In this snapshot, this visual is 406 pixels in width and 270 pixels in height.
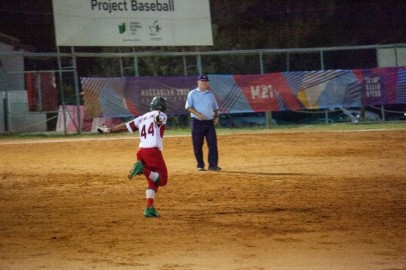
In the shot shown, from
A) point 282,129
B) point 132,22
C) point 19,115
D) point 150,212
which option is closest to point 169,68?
point 132,22

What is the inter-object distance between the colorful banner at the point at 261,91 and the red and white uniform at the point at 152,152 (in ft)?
57.3

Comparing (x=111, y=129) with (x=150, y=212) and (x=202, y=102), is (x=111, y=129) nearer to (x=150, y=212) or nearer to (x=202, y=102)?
(x=150, y=212)

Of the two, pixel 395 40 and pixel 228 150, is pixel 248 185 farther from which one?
pixel 395 40

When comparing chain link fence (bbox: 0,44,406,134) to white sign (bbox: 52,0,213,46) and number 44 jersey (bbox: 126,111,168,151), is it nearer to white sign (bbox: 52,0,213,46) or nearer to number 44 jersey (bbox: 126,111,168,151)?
white sign (bbox: 52,0,213,46)

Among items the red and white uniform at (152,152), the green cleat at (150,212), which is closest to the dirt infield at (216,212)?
the green cleat at (150,212)

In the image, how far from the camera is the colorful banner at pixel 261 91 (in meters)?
29.3

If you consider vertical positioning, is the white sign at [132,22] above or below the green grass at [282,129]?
above

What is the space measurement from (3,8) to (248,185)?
3505cm

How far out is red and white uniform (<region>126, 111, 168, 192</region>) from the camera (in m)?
11.4

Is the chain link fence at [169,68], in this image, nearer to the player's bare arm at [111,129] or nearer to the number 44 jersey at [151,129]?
the player's bare arm at [111,129]

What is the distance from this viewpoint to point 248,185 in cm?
1486

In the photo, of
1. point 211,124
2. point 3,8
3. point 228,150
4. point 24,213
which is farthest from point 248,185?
point 3,8

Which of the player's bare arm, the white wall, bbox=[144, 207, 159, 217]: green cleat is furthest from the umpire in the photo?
the white wall

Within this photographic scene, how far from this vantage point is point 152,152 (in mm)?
11570
